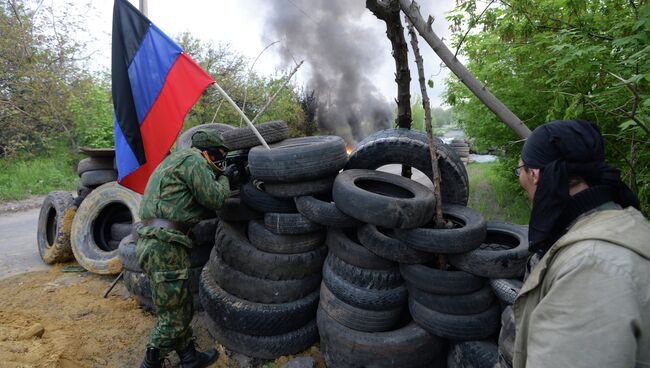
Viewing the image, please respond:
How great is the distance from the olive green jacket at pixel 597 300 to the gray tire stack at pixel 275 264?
254 centimetres

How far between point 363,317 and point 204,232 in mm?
2347

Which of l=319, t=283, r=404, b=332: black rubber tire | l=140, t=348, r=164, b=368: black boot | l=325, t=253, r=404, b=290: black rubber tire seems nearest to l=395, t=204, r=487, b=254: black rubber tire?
l=325, t=253, r=404, b=290: black rubber tire

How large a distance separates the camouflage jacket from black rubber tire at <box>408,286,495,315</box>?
2177mm

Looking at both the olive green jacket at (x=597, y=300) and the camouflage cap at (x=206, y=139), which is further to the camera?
the camouflage cap at (x=206, y=139)

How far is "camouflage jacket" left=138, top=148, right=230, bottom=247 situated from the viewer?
348 centimetres

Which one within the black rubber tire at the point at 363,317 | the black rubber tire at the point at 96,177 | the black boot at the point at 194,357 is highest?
the black rubber tire at the point at 96,177

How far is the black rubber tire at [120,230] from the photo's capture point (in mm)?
6332

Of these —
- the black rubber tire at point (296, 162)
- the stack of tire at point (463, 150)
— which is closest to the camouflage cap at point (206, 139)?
the black rubber tire at point (296, 162)

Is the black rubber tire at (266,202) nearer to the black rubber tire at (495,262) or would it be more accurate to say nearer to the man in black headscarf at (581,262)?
the black rubber tire at (495,262)

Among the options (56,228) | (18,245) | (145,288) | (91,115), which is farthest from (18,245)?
(91,115)

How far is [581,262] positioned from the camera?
1.23 m

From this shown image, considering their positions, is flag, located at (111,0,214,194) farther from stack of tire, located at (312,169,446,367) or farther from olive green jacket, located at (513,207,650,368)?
olive green jacket, located at (513,207,650,368)

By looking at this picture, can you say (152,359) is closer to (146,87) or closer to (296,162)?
(296,162)

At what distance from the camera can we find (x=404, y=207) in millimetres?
2982
